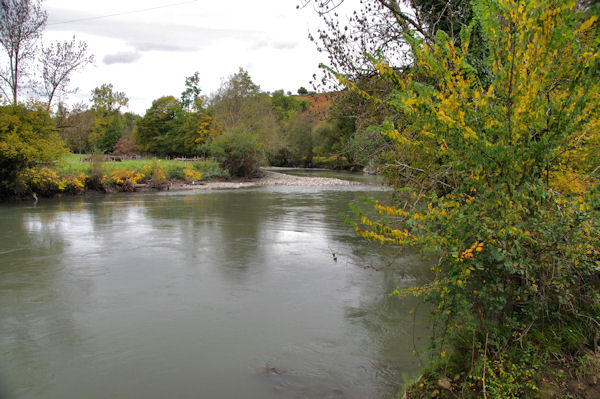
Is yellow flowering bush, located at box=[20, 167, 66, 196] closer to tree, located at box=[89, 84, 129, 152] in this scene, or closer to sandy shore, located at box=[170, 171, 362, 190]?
sandy shore, located at box=[170, 171, 362, 190]

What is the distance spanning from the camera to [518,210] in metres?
2.84

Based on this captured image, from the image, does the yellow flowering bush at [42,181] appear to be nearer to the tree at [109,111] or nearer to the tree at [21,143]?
the tree at [21,143]

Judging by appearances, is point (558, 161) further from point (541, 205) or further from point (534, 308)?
point (534, 308)

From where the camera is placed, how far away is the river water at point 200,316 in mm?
4586

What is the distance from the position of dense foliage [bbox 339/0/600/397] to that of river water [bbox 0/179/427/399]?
1.61m

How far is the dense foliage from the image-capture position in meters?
2.78

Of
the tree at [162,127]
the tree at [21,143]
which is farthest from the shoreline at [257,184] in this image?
the tree at [162,127]

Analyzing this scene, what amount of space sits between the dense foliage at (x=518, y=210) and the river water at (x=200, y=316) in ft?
5.29

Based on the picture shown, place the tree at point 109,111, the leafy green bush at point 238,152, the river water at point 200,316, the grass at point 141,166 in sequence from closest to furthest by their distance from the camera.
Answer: the river water at point 200,316 → the grass at point 141,166 → the leafy green bush at point 238,152 → the tree at point 109,111

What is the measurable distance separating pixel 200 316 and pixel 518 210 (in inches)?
197

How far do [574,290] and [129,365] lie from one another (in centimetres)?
477

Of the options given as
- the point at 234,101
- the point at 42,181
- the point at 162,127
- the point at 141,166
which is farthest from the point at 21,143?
the point at 162,127

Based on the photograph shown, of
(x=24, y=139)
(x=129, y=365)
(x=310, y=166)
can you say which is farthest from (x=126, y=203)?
(x=310, y=166)

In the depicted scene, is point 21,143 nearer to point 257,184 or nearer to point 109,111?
point 257,184
